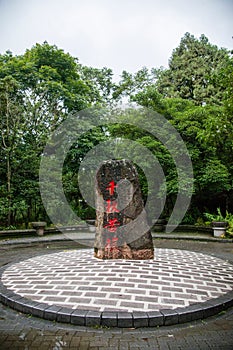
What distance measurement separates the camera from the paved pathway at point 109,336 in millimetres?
3148

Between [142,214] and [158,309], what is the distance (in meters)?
3.01

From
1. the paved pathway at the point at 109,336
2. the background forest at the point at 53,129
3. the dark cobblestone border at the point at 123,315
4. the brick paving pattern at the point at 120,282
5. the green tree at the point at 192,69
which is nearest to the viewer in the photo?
the paved pathway at the point at 109,336

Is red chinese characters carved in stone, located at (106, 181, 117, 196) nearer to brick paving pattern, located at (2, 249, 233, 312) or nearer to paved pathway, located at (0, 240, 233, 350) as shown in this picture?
brick paving pattern, located at (2, 249, 233, 312)

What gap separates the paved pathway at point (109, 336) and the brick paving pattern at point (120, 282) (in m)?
0.37

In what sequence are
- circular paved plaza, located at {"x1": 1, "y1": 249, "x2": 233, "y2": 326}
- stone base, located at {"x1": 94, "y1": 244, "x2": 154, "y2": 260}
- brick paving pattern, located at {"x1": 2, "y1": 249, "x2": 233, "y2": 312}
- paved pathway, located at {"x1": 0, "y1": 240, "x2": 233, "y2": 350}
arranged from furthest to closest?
stone base, located at {"x1": 94, "y1": 244, "x2": 154, "y2": 260} < brick paving pattern, located at {"x1": 2, "y1": 249, "x2": 233, "y2": 312} < circular paved plaza, located at {"x1": 1, "y1": 249, "x2": 233, "y2": 326} < paved pathway, located at {"x1": 0, "y1": 240, "x2": 233, "y2": 350}

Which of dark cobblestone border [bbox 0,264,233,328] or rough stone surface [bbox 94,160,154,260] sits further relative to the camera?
rough stone surface [bbox 94,160,154,260]

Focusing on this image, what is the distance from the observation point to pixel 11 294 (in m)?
4.50

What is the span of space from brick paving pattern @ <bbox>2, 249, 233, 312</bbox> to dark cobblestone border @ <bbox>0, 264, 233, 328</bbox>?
14 cm

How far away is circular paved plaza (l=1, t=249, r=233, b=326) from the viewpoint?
3748 millimetres

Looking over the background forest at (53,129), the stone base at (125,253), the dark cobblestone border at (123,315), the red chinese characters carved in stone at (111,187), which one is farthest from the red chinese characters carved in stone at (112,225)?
the background forest at (53,129)

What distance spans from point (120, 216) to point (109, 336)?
11.3 ft

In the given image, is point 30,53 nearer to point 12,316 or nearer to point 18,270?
point 18,270

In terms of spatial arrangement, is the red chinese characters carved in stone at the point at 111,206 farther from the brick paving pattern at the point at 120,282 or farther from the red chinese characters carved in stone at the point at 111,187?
the brick paving pattern at the point at 120,282

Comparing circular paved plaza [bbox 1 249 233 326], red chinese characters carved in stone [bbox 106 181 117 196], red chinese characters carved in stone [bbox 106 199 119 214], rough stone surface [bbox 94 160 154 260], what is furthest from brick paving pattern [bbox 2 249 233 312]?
red chinese characters carved in stone [bbox 106 181 117 196]
